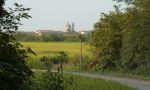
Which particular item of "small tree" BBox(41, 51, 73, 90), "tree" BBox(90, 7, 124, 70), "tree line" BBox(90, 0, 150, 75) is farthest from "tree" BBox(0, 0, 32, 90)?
"tree" BBox(90, 7, 124, 70)

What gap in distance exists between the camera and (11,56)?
26.5 ft

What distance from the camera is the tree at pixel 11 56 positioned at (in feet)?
25.5

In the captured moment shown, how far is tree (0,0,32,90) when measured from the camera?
306 inches

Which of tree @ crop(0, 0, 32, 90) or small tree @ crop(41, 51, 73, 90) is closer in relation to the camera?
tree @ crop(0, 0, 32, 90)

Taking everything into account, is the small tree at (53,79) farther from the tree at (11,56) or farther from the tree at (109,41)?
the tree at (109,41)

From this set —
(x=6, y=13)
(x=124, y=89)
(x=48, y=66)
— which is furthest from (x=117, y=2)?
(x=6, y=13)

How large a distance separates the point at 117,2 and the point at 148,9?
12.6 feet

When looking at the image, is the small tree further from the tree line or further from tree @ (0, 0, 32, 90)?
the tree line

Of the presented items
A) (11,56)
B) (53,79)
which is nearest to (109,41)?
(53,79)

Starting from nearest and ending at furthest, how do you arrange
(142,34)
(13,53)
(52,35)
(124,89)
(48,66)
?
(13,53) < (48,66) < (124,89) < (142,34) < (52,35)

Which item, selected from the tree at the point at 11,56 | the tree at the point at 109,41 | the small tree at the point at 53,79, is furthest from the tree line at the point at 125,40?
the tree at the point at 11,56

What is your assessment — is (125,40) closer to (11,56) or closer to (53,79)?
(53,79)

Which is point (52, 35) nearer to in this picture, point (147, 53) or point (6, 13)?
point (147, 53)

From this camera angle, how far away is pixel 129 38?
118ft
